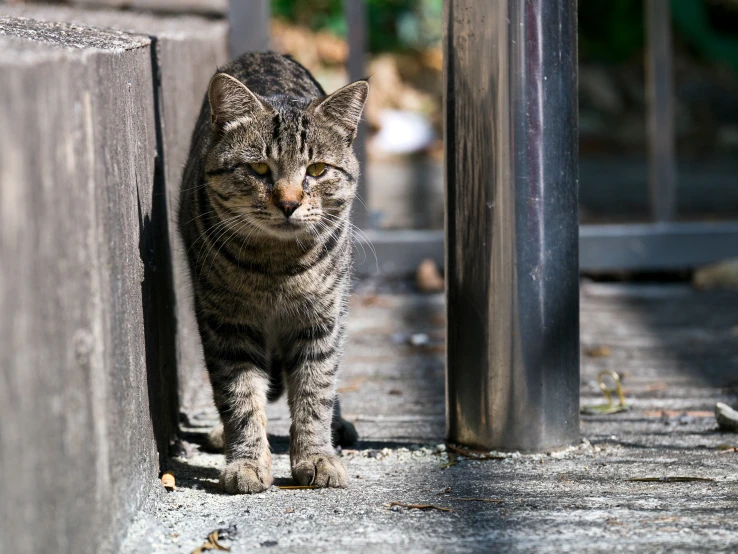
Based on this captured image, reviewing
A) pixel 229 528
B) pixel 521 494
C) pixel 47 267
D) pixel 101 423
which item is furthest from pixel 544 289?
pixel 47 267

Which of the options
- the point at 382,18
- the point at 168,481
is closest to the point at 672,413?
the point at 168,481

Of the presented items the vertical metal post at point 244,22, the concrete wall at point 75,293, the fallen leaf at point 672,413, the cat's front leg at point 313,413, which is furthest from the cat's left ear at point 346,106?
the vertical metal post at point 244,22

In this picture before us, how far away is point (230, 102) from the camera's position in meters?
2.71

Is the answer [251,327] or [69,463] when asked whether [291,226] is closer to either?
[251,327]

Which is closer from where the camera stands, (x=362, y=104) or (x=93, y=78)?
(x=93, y=78)

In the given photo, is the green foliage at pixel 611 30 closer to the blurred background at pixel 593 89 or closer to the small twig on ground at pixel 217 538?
the blurred background at pixel 593 89

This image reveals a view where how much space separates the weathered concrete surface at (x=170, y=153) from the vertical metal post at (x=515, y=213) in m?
0.87

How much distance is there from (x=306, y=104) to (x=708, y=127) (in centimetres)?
749

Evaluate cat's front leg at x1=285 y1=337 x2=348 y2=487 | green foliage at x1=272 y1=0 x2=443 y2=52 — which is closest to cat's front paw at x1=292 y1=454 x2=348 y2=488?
cat's front leg at x1=285 y1=337 x2=348 y2=487

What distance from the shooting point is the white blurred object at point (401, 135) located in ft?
29.0

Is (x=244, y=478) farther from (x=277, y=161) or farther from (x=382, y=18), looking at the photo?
(x=382, y=18)

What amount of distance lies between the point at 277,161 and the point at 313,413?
0.71 meters

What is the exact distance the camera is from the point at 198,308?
2.79 meters

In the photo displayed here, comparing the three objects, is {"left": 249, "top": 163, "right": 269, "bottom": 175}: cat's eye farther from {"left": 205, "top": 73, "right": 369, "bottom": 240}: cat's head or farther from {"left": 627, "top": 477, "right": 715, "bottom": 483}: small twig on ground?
{"left": 627, "top": 477, "right": 715, "bottom": 483}: small twig on ground
